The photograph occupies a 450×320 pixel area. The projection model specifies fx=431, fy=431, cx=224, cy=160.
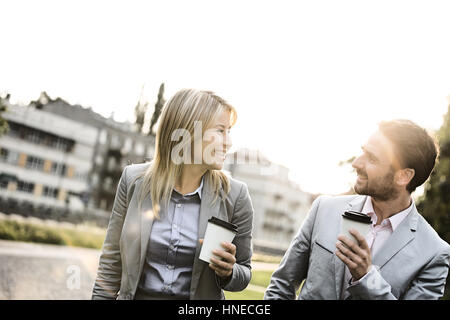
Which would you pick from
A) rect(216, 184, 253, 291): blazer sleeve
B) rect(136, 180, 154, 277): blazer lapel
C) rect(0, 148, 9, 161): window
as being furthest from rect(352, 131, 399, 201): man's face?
rect(0, 148, 9, 161): window

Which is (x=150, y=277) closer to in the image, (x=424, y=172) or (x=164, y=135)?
(x=164, y=135)

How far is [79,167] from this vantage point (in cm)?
4778

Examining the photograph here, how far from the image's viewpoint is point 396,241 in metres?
2.23

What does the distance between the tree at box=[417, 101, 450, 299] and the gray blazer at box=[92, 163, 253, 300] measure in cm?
903

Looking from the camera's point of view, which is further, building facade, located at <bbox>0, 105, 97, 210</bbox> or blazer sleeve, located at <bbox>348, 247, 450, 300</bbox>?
building facade, located at <bbox>0, 105, 97, 210</bbox>

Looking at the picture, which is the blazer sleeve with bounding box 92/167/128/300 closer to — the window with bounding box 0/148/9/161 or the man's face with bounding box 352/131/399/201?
the man's face with bounding box 352/131/399/201

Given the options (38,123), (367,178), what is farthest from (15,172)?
(367,178)

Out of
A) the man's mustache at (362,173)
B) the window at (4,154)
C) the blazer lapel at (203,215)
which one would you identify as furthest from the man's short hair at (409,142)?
the window at (4,154)

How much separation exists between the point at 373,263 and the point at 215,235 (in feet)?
2.82

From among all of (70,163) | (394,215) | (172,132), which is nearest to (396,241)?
(394,215)

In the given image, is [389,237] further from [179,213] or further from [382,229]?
[179,213]

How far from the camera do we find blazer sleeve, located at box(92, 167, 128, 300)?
2.36 metres
